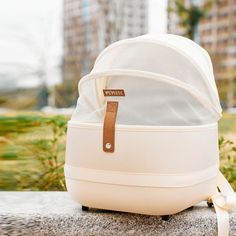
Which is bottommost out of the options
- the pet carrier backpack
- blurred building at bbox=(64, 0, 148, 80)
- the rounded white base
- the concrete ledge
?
the concrete ledge

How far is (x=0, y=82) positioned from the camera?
2.35m

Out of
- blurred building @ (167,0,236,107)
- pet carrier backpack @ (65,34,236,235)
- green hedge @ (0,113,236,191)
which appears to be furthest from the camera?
blurred building @ (167,0,236,107)

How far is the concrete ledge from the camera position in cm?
121

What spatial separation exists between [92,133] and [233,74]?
5.91ft

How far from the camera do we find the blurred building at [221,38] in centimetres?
274

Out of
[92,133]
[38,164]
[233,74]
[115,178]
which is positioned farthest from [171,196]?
[233,74]

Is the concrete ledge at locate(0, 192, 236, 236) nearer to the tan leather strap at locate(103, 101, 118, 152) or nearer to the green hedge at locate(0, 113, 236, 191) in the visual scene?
the tan leather strap at locate(103, 101, 118, 152)

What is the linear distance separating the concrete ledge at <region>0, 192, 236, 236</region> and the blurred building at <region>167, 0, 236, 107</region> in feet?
4.99

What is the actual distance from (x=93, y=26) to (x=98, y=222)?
1849mm

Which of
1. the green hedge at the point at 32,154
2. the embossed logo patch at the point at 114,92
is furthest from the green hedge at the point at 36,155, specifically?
the embossed logo patch at the point at 114,92

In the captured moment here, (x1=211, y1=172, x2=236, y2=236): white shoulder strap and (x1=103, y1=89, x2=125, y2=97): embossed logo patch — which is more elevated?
(x1=103, y1=89, x2=125, y2=97): embossed logo patch

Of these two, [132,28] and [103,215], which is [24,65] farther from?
[103,215]

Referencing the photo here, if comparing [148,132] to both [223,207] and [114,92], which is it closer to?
[114,92]

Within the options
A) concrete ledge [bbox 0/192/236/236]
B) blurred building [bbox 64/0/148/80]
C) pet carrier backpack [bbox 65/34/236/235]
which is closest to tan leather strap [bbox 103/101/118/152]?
pet carrier backpack [bbox 65/34/236/235]
